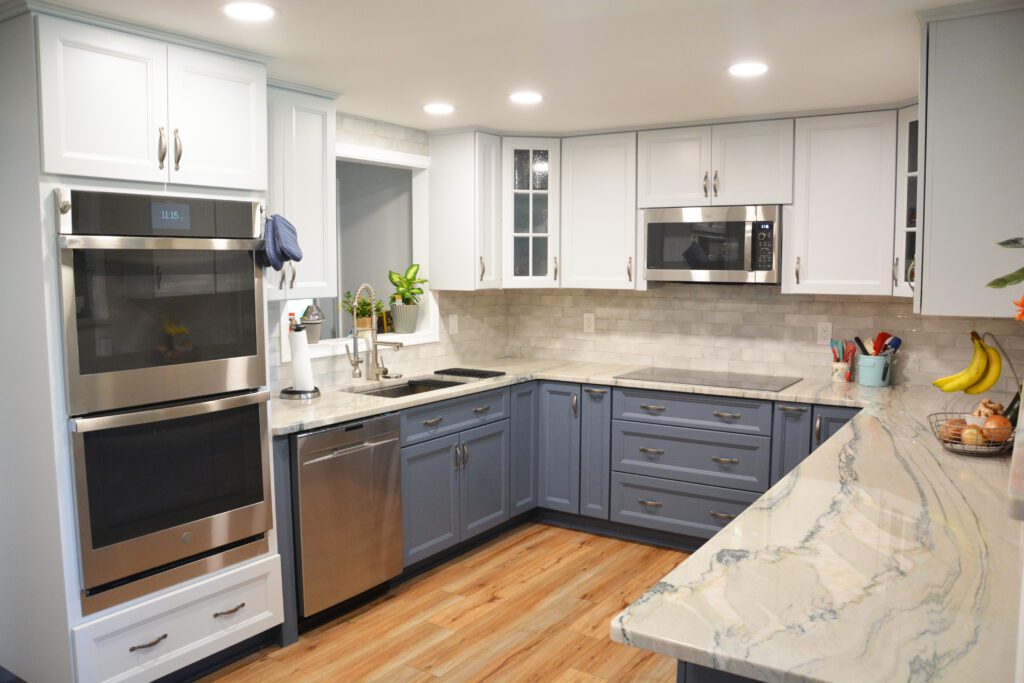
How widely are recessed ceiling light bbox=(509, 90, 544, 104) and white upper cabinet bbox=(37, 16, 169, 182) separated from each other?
152 cm

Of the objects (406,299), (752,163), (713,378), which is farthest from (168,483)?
(752,163)

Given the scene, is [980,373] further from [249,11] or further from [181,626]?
[181,626]

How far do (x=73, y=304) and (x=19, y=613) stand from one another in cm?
111

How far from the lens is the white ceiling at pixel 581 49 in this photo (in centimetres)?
245

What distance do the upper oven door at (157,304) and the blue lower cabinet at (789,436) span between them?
7.86 feet

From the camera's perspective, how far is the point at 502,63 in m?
3.09

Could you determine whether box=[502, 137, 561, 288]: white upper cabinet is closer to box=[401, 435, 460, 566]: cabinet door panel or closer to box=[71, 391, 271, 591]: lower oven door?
box=[401, 435, 460, 566]: cabinet door panel

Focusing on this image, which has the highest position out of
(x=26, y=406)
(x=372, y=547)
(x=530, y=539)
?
(x=26, y=406)

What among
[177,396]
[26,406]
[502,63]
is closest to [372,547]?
[177,396]

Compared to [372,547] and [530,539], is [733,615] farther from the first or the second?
[530,539]

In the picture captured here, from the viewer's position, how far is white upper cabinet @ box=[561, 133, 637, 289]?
4492mm

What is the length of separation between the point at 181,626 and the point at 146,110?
172 cm

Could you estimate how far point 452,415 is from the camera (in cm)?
390

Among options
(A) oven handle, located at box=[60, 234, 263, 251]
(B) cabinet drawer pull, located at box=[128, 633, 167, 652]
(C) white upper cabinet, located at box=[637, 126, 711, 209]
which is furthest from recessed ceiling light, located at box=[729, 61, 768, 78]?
(B) cabinet drawer pull, located at box=[128, 633, 167, 652]
